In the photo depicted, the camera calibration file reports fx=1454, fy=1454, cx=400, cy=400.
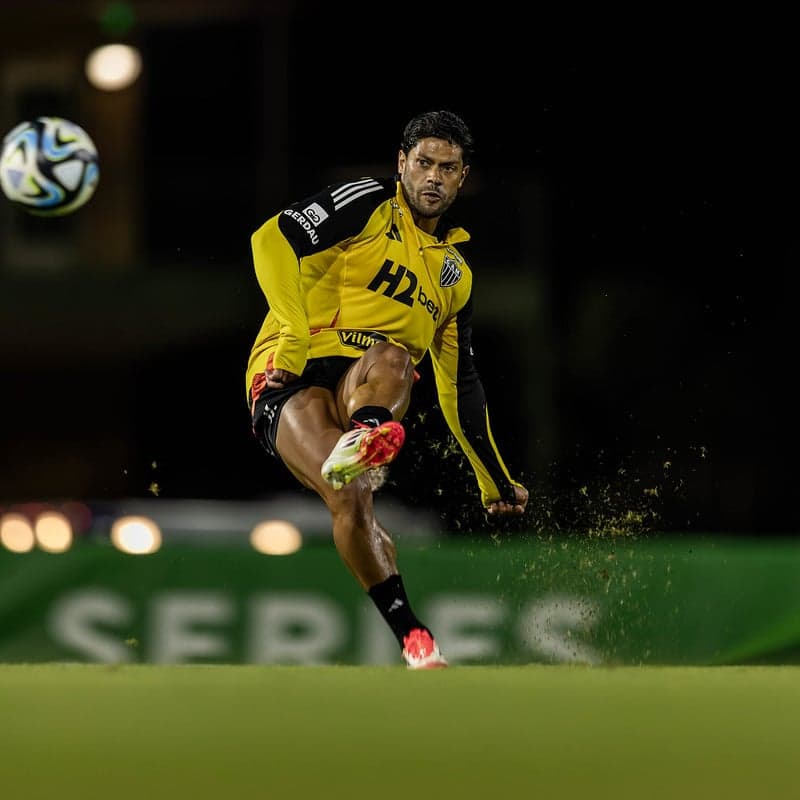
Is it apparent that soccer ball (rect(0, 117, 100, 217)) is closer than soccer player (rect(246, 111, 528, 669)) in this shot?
No

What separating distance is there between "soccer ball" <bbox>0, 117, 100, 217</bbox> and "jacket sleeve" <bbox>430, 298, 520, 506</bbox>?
169 cm

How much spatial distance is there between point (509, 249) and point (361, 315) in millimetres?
7684

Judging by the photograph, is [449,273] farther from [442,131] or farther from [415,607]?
[415,607]

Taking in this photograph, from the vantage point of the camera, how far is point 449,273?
20.2 ft

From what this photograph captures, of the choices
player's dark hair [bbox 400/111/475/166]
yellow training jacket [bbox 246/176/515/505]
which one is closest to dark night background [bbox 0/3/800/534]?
yellow training jacket [bbox 246/176/515/505]

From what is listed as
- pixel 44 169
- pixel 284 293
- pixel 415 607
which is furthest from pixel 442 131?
pixel 415 607

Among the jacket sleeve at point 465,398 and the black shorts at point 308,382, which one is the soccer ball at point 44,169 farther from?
the jacket sleeve at point 465,398

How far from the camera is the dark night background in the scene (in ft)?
30.2

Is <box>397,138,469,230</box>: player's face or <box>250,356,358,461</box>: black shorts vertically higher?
<box>397,138,469,230</box>: player's face

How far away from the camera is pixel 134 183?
16.4 m

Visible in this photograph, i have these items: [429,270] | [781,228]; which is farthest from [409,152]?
[781,228]

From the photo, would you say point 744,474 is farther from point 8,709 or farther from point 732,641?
point 8,709

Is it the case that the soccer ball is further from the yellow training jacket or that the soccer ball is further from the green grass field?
the green grass field

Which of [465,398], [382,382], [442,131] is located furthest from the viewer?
[465,398]
